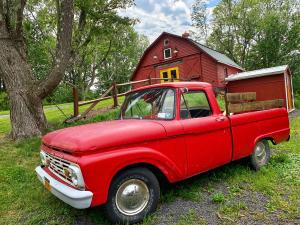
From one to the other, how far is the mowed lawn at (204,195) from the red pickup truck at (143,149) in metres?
0.49

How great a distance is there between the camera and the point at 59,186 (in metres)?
3.66

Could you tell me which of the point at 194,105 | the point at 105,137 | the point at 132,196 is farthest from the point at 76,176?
the point at 194,105

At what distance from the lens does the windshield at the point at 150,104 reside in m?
4.52

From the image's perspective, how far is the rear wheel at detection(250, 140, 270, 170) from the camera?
18.8 feet

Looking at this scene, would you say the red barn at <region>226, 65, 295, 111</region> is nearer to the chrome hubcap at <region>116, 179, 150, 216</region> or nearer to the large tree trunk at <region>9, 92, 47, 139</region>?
the large tree trunk at <region>9, 92, 47, 139</region>

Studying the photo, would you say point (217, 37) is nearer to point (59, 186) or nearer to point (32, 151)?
point (32, 151)

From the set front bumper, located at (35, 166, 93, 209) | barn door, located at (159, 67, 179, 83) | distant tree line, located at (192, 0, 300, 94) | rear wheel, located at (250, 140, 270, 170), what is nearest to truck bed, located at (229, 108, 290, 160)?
rear wheel, located at (250, 140, 270, 170)

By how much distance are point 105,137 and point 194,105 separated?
1970 millimetres

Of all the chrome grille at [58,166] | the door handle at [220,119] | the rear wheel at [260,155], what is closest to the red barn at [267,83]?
the rear wheel at [260,155]

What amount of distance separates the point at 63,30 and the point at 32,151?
3.52m

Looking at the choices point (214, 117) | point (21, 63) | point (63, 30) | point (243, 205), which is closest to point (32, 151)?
point (21, 63)

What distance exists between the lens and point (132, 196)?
3.80 m

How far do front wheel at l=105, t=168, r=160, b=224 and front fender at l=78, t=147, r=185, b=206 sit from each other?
0.51ft

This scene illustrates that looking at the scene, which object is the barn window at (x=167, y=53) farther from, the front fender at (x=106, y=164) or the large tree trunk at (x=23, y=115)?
the front fender at (x=106, y=164)
